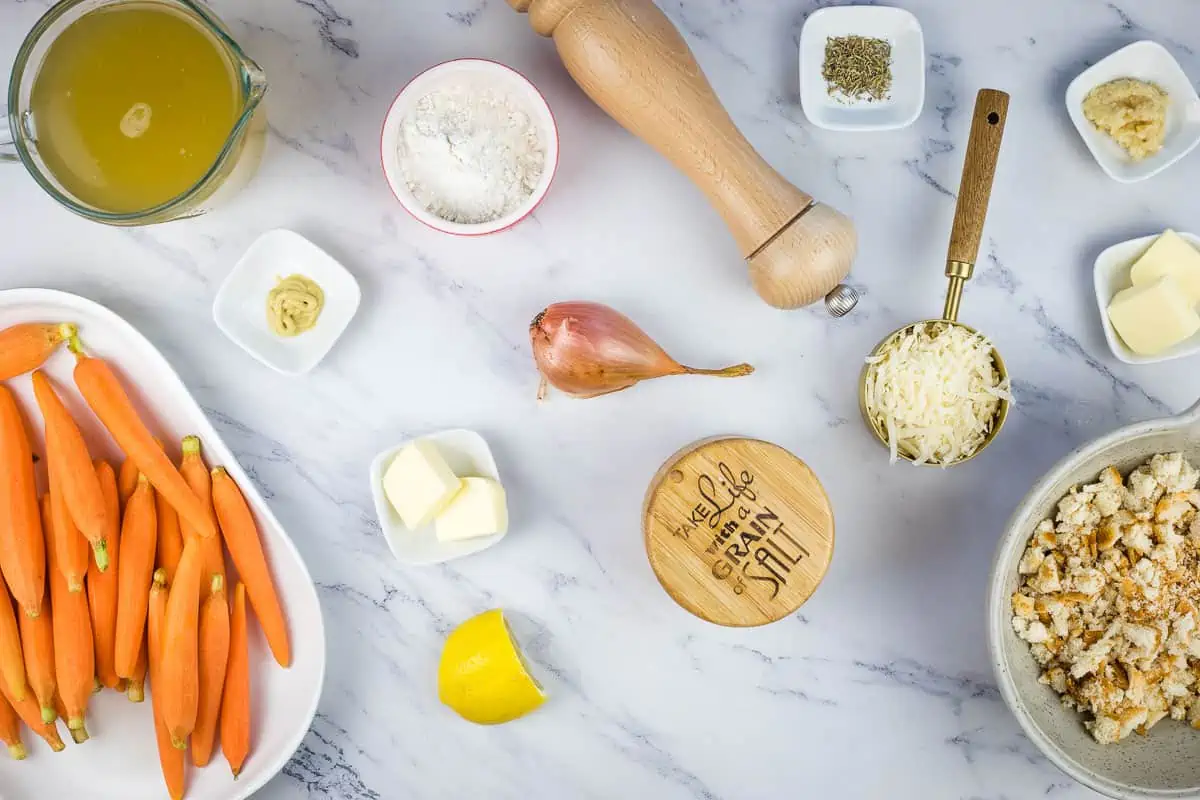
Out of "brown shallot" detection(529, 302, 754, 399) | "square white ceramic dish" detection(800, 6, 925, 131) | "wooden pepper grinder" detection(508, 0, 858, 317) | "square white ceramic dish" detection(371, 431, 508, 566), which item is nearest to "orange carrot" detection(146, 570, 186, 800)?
"square white ceramic dish" detection(371, 431, 508, 566)

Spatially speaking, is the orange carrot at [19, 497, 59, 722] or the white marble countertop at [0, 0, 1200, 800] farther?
the white marble countertop at [0, 0, 1200, 800]

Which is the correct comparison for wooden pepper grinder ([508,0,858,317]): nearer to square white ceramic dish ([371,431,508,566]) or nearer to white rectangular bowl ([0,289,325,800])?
square white ceramic dish ([371,431,508,566])

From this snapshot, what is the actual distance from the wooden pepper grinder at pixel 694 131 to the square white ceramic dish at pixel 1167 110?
41cm

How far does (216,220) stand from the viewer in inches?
50.8

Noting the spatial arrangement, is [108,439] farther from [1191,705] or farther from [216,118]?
[1191,705]

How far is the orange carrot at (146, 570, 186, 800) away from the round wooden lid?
0.62 metres

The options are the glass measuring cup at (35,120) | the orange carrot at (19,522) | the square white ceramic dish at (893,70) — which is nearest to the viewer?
the glass measuring cup at (35,120)

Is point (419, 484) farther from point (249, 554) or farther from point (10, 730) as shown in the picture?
point (10, 730)

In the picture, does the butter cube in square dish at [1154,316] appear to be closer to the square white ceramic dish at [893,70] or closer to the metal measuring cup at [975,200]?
the metal measuring cup at [975,200]

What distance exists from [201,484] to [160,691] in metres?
0.26

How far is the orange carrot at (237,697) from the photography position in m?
1.21

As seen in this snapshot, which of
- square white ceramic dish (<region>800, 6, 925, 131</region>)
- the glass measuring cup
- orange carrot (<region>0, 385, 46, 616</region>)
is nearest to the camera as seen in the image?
the glass measuring cup

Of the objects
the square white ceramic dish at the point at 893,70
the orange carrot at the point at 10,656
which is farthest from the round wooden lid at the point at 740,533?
the orange carrot at the point at 10,656

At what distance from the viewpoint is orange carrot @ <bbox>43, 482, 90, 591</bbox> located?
3.89 ft
